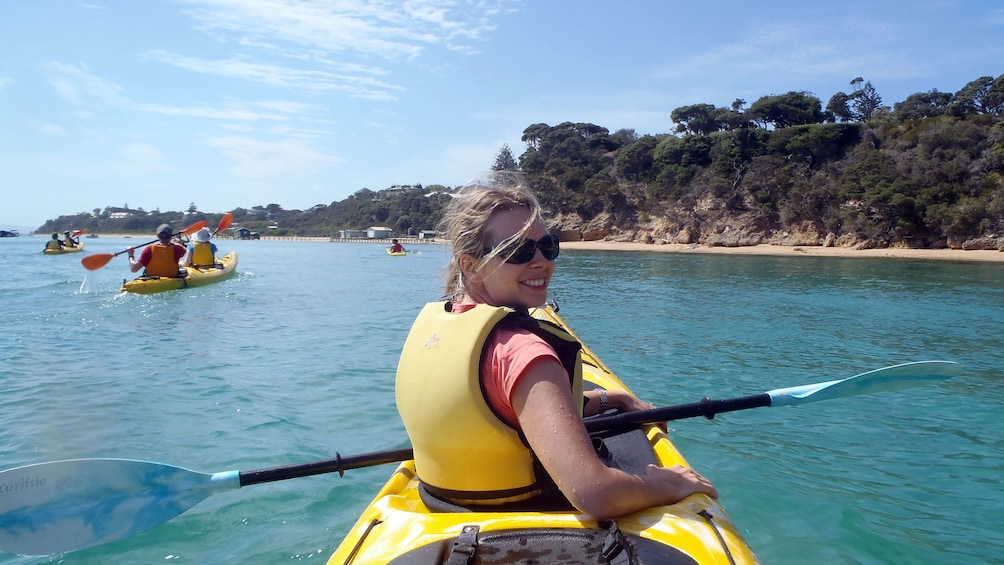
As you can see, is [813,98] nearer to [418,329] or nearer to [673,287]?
[673,287]

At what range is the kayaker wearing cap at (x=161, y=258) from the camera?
13.0 m

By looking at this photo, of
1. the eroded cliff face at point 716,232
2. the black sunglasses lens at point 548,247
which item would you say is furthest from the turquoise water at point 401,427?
the eroded cliff face at point 716,232

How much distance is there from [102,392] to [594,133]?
246 feet

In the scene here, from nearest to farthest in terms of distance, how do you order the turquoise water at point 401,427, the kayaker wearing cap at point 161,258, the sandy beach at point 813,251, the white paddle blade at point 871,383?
1. the white paddle blade at point 871,383
2. the turquoise water at point 401,427
3. the kayaker wearing cap at point 161,258
4. the sandy beach at point 813,251

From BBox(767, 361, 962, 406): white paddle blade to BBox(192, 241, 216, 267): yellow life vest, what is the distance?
15.7 metres

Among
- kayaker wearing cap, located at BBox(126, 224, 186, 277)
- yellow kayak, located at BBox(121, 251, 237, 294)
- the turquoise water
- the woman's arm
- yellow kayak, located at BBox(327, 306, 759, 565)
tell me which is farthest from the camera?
kayaker wearing cap, located at BBox(126, 224, 186, 277)

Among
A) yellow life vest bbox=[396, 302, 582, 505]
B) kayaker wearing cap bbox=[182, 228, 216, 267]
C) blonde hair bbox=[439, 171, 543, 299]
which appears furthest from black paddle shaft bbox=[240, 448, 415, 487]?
kayaker wearing cap bbox=[182, 228, 216, 267]

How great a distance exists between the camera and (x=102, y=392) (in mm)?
6320

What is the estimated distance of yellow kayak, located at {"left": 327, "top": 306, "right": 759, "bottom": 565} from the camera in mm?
1635

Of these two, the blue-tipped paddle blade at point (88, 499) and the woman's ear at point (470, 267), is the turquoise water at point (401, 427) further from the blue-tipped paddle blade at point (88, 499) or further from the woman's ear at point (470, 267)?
the woman's ear at point (470, 267)

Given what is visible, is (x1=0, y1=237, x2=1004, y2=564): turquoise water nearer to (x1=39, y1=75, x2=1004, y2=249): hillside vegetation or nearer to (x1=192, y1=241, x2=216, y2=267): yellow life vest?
(x1=192, y1=241, x2=216, y2=267): yellow life vest

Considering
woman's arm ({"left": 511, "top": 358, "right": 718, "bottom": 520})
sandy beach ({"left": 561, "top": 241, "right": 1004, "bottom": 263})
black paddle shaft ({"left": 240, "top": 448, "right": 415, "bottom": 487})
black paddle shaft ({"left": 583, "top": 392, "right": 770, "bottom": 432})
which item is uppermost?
woman's arm ({"left": 511, "top": 358, "right": 718, "bottom": 520})

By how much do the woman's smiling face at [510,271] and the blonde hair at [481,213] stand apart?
0.6 inches

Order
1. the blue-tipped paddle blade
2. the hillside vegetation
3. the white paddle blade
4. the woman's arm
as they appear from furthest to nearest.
Result: the hillside vegetation < the white paddle blade < the blue-tipped paddle blade < the woman's arm
